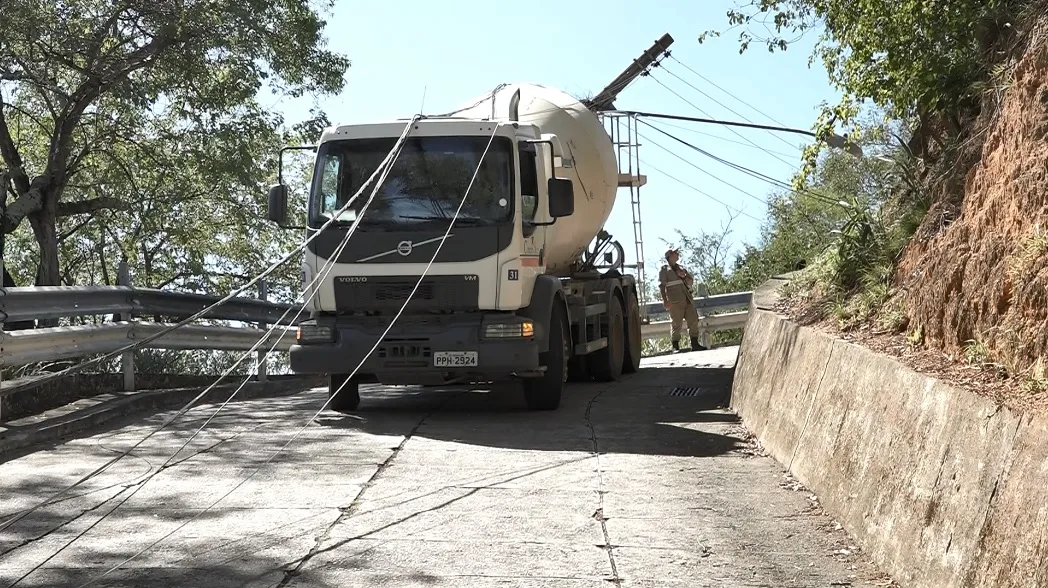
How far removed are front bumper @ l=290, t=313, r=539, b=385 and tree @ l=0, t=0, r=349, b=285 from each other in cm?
709

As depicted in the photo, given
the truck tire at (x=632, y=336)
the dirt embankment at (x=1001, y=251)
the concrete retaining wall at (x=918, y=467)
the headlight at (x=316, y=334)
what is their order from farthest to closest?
the truck tire at (x=632, y=336) → the headlight at (x=316, y=334) → the dirt embankment at (x=1001, y=251) → the concrete retaining wall at (x=918, y=467)

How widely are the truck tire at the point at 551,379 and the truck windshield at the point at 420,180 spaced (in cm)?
149

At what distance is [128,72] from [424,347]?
8842mm

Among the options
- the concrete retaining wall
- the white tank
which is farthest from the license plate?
the concrete retaining wall

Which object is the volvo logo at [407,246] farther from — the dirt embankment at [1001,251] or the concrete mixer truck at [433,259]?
the dirt embankment at [1001,251]

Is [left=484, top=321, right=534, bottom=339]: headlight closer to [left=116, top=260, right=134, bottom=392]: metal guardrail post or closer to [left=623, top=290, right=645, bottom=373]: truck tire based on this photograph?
[left=116, top=260, right=134, bottom=392]: metal guardrail post

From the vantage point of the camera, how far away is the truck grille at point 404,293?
474 inches

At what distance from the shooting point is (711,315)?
1022 inches

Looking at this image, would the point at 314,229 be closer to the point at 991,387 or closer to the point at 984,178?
the point at 984,178

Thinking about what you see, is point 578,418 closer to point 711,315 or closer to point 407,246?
point 407,246

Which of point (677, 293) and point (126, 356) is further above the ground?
point (677, 293)

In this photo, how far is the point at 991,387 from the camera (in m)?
5.73

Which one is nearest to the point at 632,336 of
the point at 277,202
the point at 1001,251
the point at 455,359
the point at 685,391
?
the point at 685,391

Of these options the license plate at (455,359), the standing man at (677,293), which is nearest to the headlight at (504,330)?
the license plate at (455,359)
